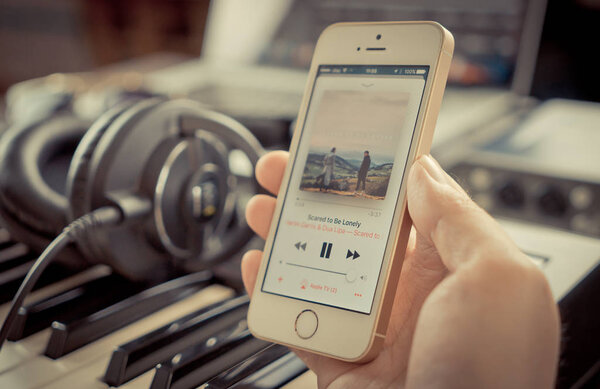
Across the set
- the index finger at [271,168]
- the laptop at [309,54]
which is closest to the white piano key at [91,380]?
the index finger at [271,168]

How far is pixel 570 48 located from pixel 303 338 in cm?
90

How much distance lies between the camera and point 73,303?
61 cm

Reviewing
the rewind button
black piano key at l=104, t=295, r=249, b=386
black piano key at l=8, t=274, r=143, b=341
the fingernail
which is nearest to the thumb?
the fingernail

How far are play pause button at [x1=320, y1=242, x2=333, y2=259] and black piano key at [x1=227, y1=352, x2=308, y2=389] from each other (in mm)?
100

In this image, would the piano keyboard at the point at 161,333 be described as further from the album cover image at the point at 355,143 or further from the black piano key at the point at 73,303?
the album cover image at the point at 355,143

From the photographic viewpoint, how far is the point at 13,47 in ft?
12.3

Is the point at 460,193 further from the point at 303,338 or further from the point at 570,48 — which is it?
the point at 570,48

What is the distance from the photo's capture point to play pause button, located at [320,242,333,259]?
0.51 m

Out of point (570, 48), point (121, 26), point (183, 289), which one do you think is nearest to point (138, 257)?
point (183, 289)

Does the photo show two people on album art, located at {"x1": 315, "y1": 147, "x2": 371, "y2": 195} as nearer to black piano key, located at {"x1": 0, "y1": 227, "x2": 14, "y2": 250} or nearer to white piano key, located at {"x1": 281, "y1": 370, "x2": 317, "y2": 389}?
white piano key, located at {"x1": 281, "y1": 370, "x2": 317, "y2": 389}

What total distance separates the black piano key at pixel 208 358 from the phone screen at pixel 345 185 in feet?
0.19

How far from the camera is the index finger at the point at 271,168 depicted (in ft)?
1.93

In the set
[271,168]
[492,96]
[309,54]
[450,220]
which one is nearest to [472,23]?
[492,96]

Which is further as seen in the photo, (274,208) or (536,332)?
(274,208)
